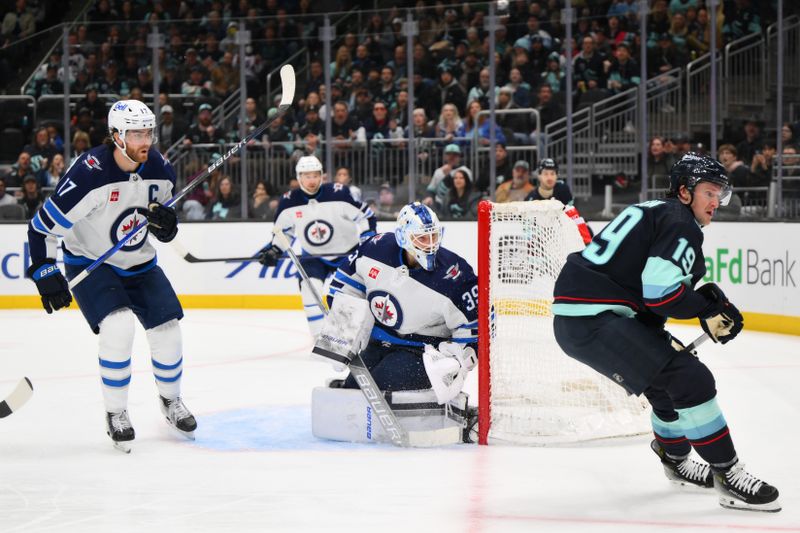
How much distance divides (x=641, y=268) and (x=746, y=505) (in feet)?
2.31

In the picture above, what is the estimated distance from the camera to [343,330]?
424 centimetres

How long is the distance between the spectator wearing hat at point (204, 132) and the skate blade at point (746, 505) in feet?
23.1

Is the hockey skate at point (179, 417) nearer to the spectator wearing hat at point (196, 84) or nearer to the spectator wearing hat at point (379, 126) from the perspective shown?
the spectator wearing hat at point (379, 126)

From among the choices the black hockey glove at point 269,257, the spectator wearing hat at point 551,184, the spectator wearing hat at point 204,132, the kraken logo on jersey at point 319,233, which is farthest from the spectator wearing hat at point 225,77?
the black hockey glove at point 269,257

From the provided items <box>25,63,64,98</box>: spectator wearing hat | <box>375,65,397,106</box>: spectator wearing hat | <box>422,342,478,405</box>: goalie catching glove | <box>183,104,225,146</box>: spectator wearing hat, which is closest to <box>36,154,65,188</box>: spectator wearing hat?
<box>25,63,64,98</box>: spectator wearing hat

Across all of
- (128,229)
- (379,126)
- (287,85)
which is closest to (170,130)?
(379,126)

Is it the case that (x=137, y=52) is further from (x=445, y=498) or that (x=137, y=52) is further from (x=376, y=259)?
(x=445, y=498)

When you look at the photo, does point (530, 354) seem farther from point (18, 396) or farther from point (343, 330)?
point (18, 396)

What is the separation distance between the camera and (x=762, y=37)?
27.5 feet

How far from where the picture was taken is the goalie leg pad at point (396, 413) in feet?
13.9

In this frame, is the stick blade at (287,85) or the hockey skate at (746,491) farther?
the stick blade at (287,85)

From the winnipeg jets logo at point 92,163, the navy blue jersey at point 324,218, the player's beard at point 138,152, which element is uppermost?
A: the player's beard at point 138,152

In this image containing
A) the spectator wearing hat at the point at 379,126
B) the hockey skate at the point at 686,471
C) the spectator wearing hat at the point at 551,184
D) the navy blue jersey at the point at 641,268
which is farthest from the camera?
the spectator wearing hat at the point at 379,126

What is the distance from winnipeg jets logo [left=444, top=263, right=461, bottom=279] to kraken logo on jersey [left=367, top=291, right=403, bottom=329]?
0.68 feet
